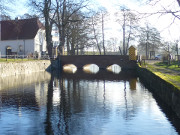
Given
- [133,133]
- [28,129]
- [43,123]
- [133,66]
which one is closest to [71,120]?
[43,123]

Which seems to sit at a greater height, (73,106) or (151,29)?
(151,29)

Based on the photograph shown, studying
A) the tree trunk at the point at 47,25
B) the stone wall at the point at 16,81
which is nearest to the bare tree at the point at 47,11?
the tree trunk at the point at 47,25

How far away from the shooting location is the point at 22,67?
31844mm

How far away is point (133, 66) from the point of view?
42.2 m

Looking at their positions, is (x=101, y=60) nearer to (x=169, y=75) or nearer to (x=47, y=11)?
(x=47, y=11)

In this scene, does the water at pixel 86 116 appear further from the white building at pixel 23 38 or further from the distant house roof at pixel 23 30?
the distant house roof at pixel 23 30

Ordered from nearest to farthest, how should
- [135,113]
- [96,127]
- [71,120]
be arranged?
[96,127] < [71,120] < [135,113]

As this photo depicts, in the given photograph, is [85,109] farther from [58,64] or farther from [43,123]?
[58,64]

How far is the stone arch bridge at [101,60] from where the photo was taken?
42406mm

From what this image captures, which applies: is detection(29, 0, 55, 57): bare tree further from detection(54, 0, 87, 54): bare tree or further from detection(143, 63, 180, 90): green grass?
detection(143, 63, 180, 90): green grass

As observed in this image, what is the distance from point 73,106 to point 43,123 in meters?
3.16

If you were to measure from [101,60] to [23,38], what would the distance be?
1486 cm

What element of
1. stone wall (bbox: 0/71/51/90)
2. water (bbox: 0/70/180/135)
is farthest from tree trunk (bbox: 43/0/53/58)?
water (bbox: 0/70/180/135)

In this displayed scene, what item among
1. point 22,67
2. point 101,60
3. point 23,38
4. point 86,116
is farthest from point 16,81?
point 23,38
